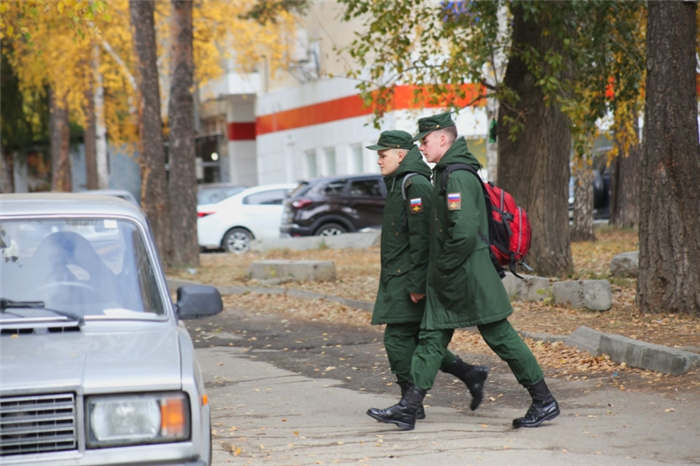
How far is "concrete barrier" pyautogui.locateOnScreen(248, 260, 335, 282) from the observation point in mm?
15234

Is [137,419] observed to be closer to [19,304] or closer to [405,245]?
[19,304]

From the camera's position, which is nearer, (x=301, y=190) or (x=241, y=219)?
(x=301, y=190)

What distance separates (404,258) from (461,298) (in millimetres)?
568

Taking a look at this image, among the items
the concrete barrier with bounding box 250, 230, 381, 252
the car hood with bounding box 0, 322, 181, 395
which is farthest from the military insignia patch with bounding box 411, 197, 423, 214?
the concrete barrier with bounding box 250, 230, 381, 252

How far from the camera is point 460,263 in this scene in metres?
5.77

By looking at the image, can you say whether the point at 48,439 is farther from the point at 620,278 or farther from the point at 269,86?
the point at 269,86

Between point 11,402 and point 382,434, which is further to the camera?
point 382,434

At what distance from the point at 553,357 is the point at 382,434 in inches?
113

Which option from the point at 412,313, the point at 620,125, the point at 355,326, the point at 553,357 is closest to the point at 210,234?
the point at 620,125

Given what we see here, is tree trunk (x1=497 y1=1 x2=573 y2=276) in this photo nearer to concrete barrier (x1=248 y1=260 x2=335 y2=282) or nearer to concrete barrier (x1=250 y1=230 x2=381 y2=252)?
concrete barrier (x1=248 y1=260 x2=335 y2=282)

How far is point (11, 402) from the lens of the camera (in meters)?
3.60

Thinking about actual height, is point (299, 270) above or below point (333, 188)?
below

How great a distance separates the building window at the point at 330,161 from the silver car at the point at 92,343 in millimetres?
28605

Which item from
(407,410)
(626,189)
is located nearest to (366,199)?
(626,189)
